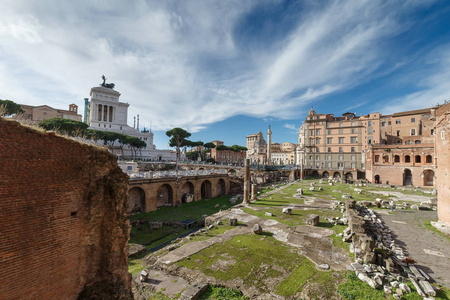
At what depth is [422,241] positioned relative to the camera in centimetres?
1187

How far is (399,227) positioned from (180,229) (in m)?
15.6

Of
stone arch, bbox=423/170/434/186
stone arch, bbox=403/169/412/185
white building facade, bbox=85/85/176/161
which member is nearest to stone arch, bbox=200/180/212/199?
stone arch, bbox=403/169/412/185

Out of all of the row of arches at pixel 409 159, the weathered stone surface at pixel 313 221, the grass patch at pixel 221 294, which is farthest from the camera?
the row of arches at pixel 409 159

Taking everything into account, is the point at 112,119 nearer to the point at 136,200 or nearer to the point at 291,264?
the point at 136,200

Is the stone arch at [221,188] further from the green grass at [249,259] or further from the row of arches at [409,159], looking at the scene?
the row of arches at [409,159]

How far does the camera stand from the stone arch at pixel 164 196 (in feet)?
76.8

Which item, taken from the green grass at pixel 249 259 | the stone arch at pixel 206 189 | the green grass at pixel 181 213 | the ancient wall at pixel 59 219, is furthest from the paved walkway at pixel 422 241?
the stone arch at pixel 206 189

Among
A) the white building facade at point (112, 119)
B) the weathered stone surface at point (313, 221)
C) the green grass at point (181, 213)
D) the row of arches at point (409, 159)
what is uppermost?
the white building facade at point (112, 119)

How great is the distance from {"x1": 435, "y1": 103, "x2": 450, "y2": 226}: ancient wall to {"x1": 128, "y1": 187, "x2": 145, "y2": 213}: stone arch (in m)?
23.7

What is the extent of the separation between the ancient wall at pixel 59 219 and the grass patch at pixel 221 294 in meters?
2.49

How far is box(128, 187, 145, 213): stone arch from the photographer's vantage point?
2027cm

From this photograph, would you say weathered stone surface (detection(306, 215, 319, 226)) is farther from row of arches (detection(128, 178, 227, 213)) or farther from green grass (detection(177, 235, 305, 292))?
row of arches (detection(128, 178, 227, 213))

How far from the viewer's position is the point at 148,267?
29.6ft

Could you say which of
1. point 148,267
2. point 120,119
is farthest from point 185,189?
point 120,119
